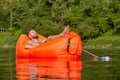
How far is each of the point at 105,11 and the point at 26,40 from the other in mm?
23031

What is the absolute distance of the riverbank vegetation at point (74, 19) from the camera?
129 ft

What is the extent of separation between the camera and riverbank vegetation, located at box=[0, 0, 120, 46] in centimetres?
3925

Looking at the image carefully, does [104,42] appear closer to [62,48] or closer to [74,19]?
[74,19]

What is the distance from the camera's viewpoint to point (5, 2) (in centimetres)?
4925

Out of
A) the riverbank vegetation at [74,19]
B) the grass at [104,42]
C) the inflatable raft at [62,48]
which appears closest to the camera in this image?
the inflatable raft at [62,48]

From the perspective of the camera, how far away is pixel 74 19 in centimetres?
4066

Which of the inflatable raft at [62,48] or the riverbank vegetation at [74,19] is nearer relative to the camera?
the inflatable raft at [62,48]

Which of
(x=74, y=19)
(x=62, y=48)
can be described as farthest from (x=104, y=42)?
(x=62, y=48)

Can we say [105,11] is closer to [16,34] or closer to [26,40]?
[16,34]

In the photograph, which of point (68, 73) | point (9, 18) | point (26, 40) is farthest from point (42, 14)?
point (68, 73)

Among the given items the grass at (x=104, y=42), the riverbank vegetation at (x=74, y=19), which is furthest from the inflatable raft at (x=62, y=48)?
the riverbank vegetation at (x=74, y=19)

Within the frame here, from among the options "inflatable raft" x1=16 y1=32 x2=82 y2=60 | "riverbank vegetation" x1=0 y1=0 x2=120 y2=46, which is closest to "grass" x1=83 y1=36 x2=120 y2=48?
"riverbank vegetation" x1=0 y1=0 x2=120 y2=46

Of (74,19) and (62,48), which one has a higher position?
(74,19)

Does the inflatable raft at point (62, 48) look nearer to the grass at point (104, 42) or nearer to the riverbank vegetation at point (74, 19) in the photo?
the grass at point (104, 42)
